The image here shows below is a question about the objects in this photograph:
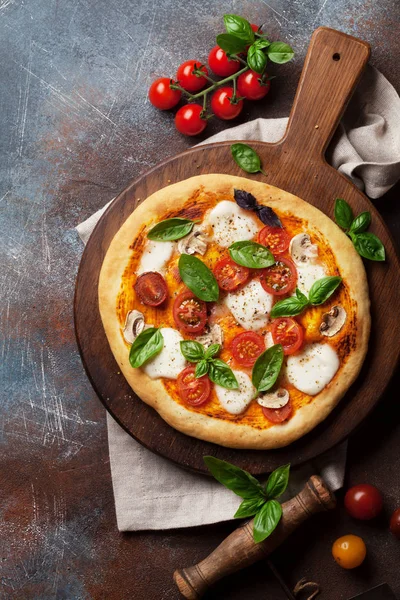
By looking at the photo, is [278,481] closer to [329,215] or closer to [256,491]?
[256,491]

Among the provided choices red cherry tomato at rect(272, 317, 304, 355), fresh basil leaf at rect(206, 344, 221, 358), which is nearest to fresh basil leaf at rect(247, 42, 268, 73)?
red cherry tomato at rect(272, 317, 304, 355)

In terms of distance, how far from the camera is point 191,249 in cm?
367

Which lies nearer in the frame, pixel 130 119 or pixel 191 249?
pixel 191 249

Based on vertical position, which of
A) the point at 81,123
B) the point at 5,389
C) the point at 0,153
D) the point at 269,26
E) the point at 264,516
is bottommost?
the point at 5,389

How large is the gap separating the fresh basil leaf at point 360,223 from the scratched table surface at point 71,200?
407mm

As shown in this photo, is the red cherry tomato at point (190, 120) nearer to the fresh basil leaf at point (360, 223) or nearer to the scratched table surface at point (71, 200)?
the scratched table surface at point (71, 200)

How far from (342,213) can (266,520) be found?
5.53ft

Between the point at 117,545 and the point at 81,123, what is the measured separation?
2.56 m

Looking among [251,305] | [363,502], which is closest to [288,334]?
[251,305]

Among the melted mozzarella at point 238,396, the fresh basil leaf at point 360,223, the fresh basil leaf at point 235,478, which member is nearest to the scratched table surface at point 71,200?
the fresh basil leaf at point 360,223

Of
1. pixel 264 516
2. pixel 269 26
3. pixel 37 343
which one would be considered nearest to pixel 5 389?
pixel 37 343

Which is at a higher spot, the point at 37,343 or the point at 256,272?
the point at 256,272

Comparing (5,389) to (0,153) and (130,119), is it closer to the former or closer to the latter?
Answer: (0,153)

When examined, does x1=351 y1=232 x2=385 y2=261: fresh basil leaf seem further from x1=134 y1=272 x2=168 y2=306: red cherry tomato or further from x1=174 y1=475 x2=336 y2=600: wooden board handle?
x1=174 y1=475 x2=336 y2=600: wooden board handle
